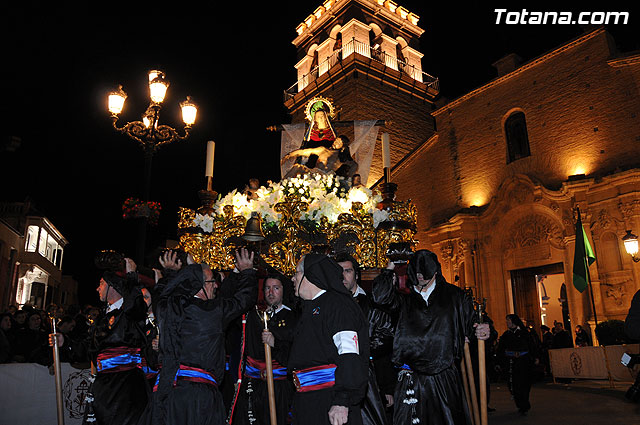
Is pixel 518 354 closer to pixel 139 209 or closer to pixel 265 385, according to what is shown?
pixel 265 385

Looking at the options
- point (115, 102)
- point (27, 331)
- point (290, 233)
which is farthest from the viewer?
point (115, 102)

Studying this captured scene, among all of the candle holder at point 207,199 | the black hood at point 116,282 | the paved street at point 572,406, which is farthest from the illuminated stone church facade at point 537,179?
the black hood at point 116,282

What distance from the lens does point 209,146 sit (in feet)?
24.3

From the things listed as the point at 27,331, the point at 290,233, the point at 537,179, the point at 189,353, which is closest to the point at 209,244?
the point at 290,233

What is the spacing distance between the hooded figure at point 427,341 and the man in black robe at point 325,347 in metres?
1.00

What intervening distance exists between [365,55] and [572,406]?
2257cm

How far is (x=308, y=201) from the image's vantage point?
6.16 m

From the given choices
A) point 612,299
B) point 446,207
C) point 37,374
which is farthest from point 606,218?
point 37,374

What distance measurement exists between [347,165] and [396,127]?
66.5ft

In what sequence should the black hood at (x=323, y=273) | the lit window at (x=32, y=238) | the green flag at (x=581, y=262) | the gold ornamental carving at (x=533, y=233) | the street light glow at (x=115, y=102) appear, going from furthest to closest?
the lit window at (x=32, y=238)
the gold ornamental carving at (x=533, y=233)
the green flag at (x=581, y=262)
the street light glow at (x=115, y=102)
the black hood at (x=323, y=273)

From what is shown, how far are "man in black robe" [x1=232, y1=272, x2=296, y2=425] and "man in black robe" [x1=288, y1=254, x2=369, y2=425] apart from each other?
1.33 meters

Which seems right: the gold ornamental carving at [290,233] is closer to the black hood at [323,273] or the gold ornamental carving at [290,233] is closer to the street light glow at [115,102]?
the black hood at [323,273]

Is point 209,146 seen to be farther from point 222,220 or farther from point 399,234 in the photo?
point 399,234

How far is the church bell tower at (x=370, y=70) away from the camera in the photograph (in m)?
26.7
